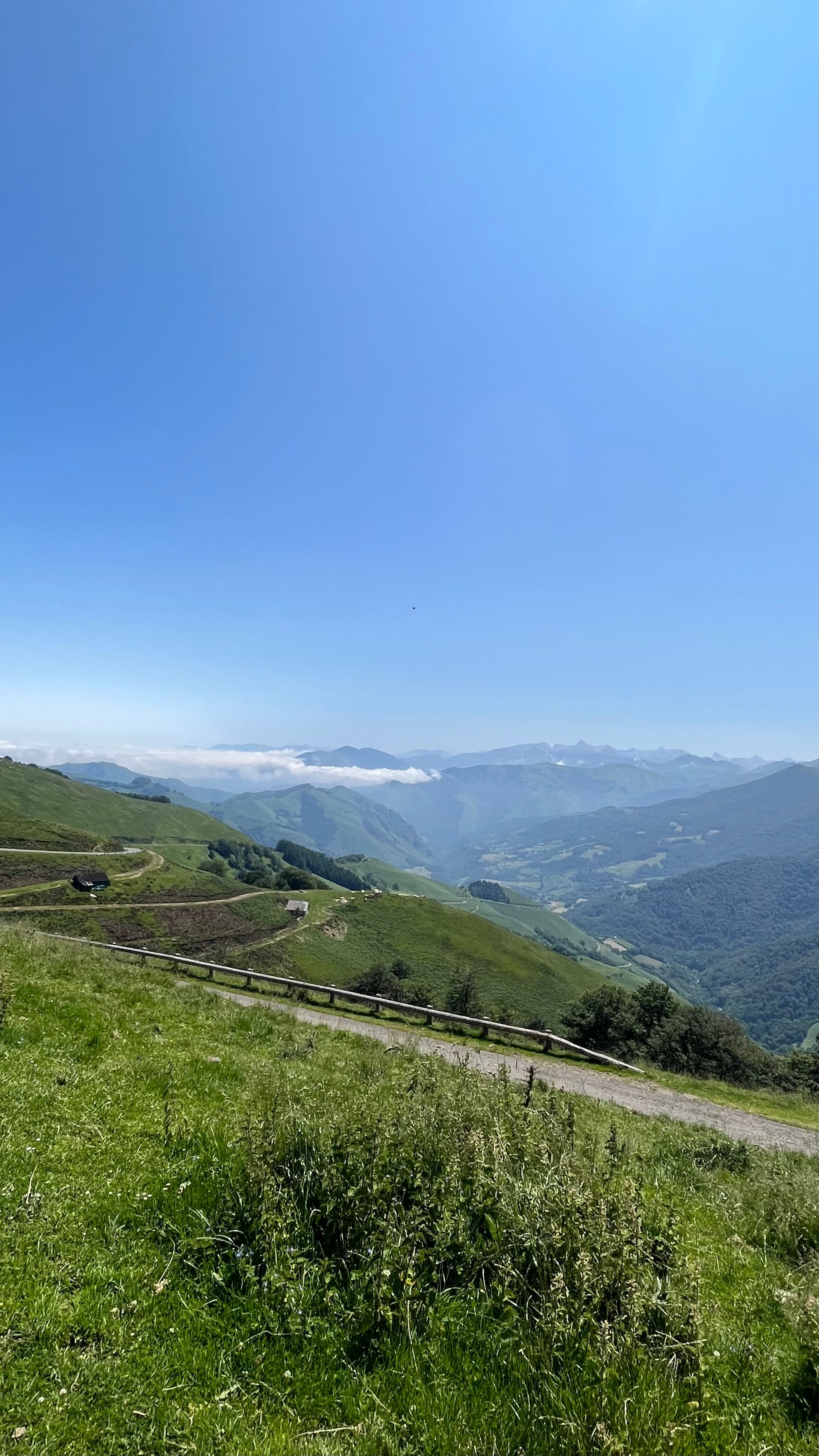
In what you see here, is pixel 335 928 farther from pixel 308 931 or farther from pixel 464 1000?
pixel 464 1000

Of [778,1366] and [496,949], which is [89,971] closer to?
[778,1366]

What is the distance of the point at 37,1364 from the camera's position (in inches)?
147

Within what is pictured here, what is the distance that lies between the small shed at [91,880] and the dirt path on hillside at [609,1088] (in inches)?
3895

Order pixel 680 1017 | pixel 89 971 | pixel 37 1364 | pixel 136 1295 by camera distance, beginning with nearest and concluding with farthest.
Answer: pixel 37 1364
pixel 136 1295
pixel 89 971
pixel 680 1017

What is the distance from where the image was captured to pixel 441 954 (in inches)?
4407

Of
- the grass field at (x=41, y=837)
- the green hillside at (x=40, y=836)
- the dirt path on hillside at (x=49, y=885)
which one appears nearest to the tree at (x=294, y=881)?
the dirt path on hillside at (x=49, y=885)

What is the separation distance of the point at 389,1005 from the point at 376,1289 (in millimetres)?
24158

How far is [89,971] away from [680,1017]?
39101 mm

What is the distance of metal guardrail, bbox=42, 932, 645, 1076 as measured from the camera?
23219mm

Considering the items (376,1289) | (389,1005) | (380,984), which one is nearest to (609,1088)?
(389,1005)

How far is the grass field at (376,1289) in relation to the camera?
3570 millimetres

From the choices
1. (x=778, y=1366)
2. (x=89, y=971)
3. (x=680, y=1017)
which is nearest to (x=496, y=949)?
(x=680, y=1017)

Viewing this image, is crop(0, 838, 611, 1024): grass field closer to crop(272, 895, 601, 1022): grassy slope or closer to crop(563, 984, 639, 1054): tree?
crop(272, 895, 601, 1022): grassy slope

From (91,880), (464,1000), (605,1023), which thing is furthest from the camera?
(91,880)
